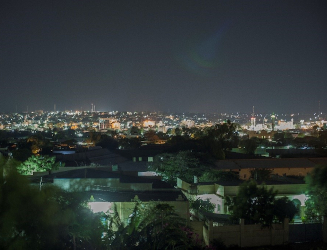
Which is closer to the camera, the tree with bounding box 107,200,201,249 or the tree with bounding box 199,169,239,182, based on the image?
the tree with bounding box 107,200,201,249

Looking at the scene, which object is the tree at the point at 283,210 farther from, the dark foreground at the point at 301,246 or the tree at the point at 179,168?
the tree at the point at 179,168

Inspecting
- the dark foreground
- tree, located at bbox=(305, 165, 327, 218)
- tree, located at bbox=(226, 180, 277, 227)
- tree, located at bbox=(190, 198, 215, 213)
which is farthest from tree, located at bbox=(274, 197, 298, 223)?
tree, located at bbox=(190, 198, 215, 213)

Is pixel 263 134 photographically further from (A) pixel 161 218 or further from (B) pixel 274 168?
(A) pixel 161 218

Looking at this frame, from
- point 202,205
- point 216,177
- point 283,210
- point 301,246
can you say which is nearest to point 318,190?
point 283,210

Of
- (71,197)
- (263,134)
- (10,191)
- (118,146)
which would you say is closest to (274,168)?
(71,197)

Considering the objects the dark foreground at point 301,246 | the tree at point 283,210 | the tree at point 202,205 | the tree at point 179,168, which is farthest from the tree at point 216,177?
the dark foreground at point 301,246

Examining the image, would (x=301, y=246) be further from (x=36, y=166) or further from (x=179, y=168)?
(x=36, y=166)

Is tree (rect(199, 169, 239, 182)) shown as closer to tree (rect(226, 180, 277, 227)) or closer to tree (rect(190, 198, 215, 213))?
tree (rect(190, 198, 215, 213))
